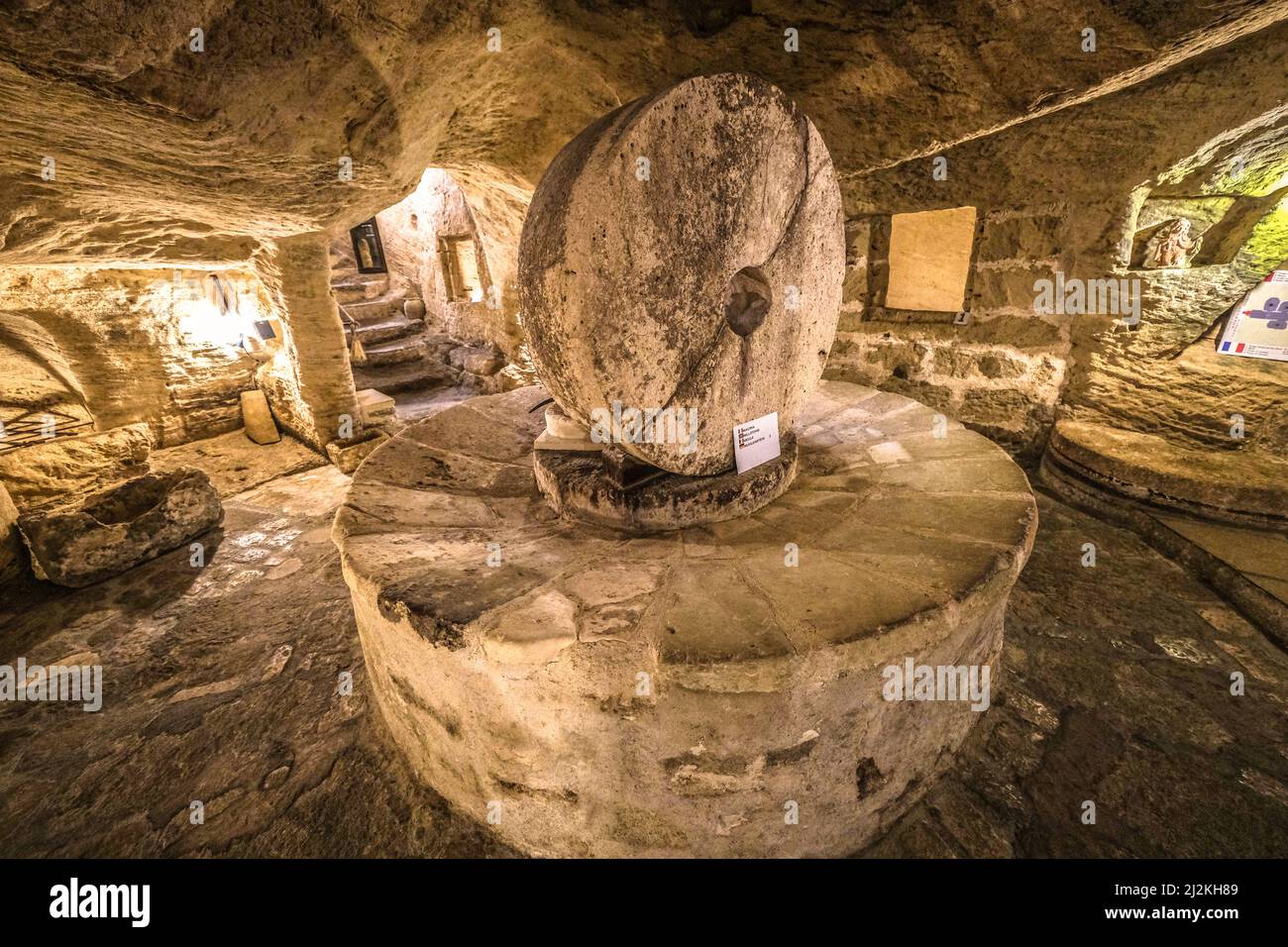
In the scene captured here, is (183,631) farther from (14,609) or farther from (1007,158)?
(1007,158)

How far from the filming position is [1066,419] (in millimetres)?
3660

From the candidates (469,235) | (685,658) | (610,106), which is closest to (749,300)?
(685,658)

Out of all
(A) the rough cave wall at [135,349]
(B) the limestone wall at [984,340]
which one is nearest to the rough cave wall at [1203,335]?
(B) the limestone wall at [984,340]

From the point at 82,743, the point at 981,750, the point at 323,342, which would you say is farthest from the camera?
the point at 323,342

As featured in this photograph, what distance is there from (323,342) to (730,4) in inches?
162

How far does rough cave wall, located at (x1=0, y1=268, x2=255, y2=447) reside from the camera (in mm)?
4359

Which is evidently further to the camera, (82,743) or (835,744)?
(82,743)

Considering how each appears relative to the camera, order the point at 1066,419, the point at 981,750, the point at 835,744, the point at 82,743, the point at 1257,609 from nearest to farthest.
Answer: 1. the point at 835,744
2. the point at 981,750
3. the point at 82,743
4. the point at 1257,609
5. the point at 1066,419

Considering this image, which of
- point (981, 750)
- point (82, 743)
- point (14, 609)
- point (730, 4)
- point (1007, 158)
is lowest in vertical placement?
point (981, 750)

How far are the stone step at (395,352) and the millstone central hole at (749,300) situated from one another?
785 cm

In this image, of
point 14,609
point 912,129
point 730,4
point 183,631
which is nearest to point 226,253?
point 14,609

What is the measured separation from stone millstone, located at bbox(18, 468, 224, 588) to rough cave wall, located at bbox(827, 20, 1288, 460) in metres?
5.08

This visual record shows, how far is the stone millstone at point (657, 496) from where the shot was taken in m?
2.07

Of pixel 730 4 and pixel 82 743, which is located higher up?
pixel 730 4
